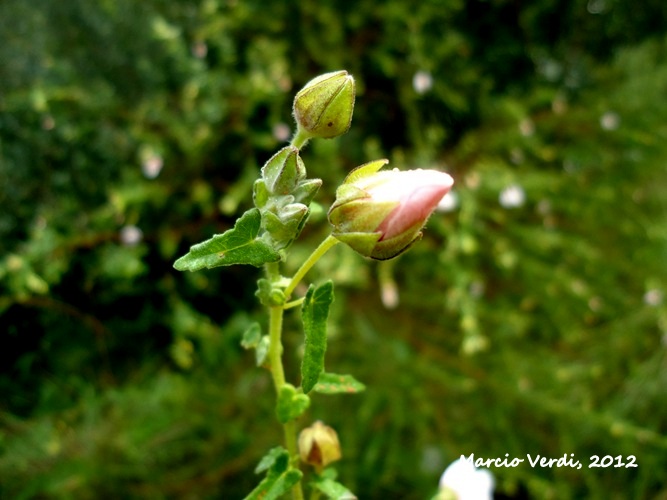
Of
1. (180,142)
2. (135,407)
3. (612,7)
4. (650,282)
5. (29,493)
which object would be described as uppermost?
(612,7)

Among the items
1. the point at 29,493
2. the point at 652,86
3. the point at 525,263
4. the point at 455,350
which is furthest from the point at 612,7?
the point at 29,493

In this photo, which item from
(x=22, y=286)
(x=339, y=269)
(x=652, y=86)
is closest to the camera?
(x=22, y=286)

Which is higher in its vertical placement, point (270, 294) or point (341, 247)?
point (341, 247)

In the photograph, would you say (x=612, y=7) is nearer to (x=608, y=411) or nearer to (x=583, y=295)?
(x=583, y=295)

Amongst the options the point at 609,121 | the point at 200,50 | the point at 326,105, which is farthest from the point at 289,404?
the point at 609,121

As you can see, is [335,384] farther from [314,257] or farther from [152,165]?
[152,165]

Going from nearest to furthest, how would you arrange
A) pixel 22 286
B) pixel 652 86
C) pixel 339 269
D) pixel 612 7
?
pixel 22 286, pixel 339 269, pixel 612 7, pixel 652 86

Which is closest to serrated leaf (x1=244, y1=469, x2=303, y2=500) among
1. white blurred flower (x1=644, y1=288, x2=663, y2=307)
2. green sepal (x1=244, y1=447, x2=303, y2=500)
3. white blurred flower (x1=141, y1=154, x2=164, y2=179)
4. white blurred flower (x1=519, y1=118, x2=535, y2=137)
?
green sepal (x1=244, y1=447, x2=303, y2=500)
